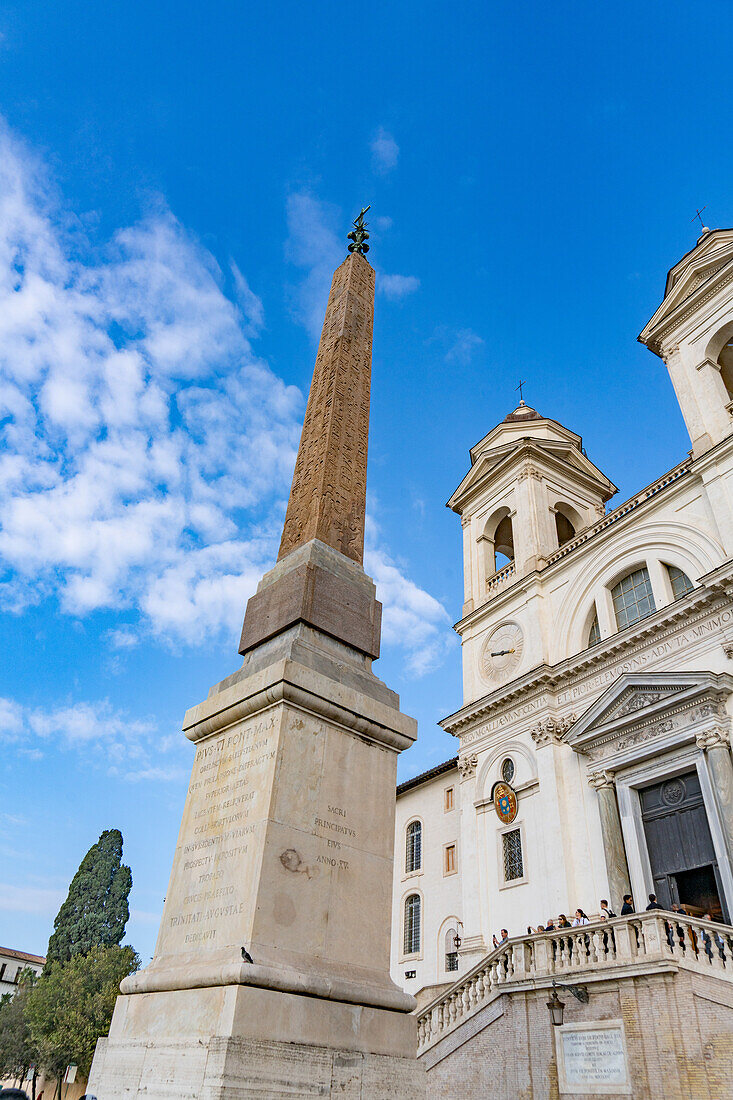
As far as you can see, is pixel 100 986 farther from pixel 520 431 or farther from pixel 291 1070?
pixel 291 1070

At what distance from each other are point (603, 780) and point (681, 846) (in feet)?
8.66

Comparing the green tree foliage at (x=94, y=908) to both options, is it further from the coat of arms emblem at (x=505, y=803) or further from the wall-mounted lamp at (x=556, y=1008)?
the wall-mounted lamp at (x=556, y=1008)

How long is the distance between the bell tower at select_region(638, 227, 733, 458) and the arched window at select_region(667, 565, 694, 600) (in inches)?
135

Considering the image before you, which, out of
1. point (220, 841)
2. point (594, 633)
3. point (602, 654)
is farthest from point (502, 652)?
point (220, 841)

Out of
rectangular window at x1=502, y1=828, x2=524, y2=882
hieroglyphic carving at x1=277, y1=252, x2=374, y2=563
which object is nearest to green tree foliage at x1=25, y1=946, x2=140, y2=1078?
rectangular window at x1=502, y1=828, x2=524, y2=882

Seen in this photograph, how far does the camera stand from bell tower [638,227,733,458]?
2200 centimetres

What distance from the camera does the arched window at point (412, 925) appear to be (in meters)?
27.4

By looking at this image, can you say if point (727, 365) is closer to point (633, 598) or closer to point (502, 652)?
point (633, 598)

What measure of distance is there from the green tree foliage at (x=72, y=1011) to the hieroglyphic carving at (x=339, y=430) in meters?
32.9

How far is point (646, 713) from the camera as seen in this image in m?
18.7

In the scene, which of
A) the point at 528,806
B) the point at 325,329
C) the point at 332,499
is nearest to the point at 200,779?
the point at 332,499

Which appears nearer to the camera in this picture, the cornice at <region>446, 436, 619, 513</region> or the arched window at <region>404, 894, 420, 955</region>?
the arched window at <region>404, 894, 420, 955</region>

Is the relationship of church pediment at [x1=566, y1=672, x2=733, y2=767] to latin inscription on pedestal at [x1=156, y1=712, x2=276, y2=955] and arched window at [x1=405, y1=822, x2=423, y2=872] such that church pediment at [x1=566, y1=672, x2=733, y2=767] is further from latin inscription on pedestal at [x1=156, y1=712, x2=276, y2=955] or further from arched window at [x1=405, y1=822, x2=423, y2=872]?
latin inscription on pedestal at [x1=156, y1=712, x2=276, y2=955]

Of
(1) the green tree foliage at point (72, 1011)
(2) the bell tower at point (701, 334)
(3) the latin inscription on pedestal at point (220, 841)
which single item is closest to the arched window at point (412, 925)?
(1) the green tree foliage at point (72, 1011)
